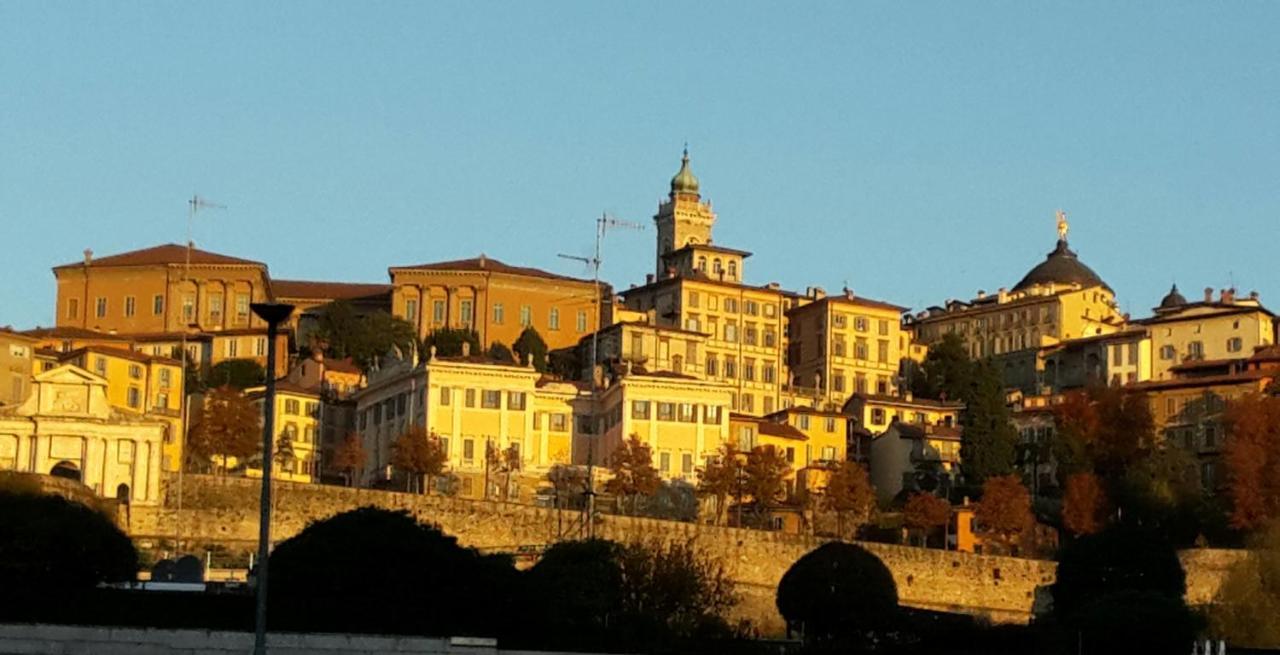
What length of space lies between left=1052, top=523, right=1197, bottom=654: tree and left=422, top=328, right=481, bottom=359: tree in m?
45.2

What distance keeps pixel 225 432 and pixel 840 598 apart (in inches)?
1558

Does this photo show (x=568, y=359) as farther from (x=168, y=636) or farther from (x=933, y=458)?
(x=168, y=636)

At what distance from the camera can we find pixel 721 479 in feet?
334

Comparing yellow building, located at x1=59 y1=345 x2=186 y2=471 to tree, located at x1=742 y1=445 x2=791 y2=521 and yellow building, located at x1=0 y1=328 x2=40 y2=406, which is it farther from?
tree, located at x1=742 y1=445 x2=791 y2=521

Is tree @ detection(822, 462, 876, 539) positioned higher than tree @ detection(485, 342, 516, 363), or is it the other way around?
tree @ detection(485, 342, 516, 363)

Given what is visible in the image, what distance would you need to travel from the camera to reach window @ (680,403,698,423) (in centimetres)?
10869

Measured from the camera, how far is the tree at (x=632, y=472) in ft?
327

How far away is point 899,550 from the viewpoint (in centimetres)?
9350

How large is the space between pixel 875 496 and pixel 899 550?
1797cm

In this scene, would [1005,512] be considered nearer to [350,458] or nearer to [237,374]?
[350,458]

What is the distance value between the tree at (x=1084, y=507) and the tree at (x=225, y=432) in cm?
3294

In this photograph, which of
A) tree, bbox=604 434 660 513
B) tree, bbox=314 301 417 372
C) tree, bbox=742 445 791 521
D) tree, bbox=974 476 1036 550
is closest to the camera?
tree, bbox=604 434 660 513

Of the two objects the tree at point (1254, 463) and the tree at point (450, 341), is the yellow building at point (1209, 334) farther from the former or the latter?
the tree at point (450, 341)

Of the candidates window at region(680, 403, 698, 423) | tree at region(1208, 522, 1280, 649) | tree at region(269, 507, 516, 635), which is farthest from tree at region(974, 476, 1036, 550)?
tree at region(269, 507, 516, 635)
